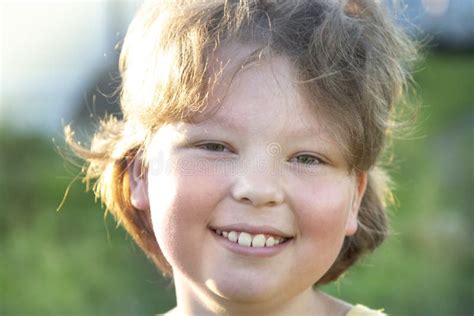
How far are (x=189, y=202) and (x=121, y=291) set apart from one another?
2605 millimetres

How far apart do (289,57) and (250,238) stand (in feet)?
1.54

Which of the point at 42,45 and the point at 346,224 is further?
the point at 42,45

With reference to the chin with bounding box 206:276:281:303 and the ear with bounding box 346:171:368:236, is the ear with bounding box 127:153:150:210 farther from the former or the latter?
the ear with bounding box 346:171:368:236

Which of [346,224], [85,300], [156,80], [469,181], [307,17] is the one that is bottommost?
[85,300]

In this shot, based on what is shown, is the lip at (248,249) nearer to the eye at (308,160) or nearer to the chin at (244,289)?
the chin at (244,289)

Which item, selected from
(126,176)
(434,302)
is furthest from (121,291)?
(126,176)

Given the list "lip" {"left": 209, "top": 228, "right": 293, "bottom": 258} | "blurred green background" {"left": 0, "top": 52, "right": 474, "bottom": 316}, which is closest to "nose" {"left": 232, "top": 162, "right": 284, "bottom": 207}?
"lip" {"left": 209, "top": 228, "right": 293, "bottom": 258}

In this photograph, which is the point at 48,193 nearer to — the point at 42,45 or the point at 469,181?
the point at 42,45

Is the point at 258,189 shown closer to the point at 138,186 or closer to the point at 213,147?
the point at 213,147

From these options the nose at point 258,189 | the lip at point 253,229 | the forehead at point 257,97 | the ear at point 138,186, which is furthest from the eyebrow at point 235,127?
the ear at point 138,186

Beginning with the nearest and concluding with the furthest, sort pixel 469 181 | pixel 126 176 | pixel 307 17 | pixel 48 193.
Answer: pixel 307 17
pixel 126 176
pixel 48 193
pixel 469 181

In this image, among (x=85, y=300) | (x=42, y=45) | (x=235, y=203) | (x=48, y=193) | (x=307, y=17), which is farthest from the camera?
(x=42, y=45)

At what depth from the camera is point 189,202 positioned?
2.07 m

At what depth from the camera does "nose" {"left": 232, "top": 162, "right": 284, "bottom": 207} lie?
1999 millimetres
